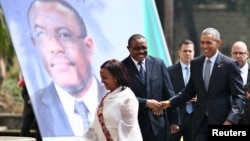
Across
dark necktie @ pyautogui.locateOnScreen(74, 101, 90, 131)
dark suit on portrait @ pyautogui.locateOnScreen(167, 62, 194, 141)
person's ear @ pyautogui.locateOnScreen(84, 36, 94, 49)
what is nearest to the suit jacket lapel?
dark suit on portrait @ pyautogui.locateOnScreen(167, 62, 194, 141)

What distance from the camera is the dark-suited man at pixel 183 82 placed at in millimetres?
11878

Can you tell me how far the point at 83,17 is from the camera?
41.9ft

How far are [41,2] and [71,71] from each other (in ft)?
3.15

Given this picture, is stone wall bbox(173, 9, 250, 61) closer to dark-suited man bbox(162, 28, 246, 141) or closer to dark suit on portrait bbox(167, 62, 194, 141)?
dark suit on portrait bbox(167, 62, 194, 141)

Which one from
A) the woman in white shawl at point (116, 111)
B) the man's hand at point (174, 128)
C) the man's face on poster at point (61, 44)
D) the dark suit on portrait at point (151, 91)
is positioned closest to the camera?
the woman in white shawl at point (116, 111)

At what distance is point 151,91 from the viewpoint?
10.2 metres

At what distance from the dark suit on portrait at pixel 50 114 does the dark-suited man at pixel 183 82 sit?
1.43 meters

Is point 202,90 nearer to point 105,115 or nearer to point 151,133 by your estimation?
point 151,133

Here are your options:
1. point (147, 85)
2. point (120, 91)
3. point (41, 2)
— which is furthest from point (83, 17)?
point (120, 91)

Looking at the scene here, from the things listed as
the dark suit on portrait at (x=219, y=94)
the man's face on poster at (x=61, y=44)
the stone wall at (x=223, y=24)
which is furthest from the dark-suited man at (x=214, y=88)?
the stone wall at (x=223, y=24)

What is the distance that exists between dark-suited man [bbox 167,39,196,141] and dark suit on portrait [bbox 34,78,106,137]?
1429 mm

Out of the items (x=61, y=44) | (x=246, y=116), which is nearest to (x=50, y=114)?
(x=61, y=44)

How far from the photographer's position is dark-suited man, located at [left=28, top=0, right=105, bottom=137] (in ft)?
39.9

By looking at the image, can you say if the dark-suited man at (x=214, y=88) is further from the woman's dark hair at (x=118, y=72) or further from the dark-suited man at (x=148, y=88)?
the woman's dark hair at (x=118, y=72)
